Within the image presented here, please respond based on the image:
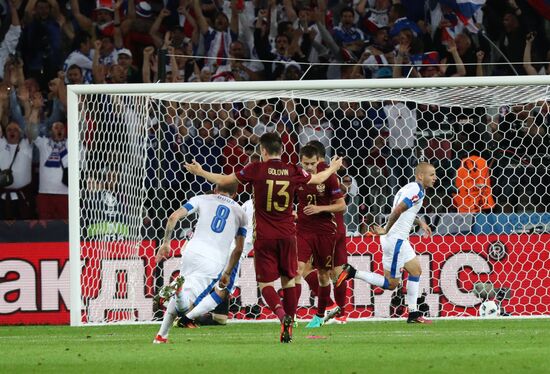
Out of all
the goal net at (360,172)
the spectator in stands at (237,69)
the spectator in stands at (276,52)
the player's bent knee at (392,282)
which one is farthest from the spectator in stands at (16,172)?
the player's bent knee at (392,282)

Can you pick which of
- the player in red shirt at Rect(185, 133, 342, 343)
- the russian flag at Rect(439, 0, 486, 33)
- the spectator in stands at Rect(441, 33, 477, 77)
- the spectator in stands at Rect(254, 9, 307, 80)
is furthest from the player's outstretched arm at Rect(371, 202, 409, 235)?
the russian flag at Rect(439, 0, 486, 33)

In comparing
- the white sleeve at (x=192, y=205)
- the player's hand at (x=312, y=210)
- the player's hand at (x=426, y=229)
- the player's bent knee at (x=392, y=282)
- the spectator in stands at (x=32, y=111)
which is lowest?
the player's bent knee at (x=392, y=282)

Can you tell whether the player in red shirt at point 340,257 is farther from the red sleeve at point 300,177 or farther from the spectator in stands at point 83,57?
the spectator in stands at point 83,57

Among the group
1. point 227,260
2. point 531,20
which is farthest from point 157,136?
point 531,20

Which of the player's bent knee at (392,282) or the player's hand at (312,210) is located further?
the player's bent knee at (392,282)

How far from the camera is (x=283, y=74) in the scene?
18.1 m

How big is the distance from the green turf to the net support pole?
0.30m

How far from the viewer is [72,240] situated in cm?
1371

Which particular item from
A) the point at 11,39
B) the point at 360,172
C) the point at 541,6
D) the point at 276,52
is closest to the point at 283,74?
the point at 276,52

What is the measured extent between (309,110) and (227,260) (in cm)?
361

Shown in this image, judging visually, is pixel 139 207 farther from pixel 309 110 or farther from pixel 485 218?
pixel 485 218

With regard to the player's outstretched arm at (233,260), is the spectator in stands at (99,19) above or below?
above

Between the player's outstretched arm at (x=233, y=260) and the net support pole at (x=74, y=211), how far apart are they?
5.18 ft

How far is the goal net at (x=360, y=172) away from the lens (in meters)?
14.5
